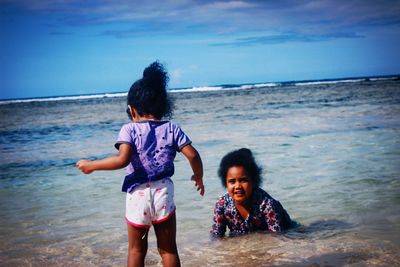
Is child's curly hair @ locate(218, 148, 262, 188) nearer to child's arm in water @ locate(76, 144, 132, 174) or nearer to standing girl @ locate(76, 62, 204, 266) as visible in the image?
standing girl @ locate(76, 62, 204, 266)

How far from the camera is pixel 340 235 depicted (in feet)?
12.5

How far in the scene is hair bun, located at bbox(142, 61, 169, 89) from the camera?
2.83m

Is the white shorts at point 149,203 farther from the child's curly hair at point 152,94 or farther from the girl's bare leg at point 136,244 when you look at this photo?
the child's curly hair at point 152,94

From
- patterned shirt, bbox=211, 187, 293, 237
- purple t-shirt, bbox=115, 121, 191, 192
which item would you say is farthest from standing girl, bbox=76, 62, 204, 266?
patterned shirt, bbox=211, 187, 293, 237

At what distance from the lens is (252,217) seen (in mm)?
3979

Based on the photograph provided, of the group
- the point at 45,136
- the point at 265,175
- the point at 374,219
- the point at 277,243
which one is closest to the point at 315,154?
the point at 265,175

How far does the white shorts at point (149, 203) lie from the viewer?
2723 mm

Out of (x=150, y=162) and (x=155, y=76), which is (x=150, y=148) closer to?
(x=150, y=162)

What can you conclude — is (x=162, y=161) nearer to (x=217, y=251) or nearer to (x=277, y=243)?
(x=217, y=251)

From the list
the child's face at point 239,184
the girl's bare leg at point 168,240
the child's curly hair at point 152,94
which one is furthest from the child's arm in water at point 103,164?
the child's face at point 239,184

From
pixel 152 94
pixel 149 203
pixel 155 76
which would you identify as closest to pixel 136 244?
pixel 149 203

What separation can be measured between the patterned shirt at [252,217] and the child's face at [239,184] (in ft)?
→ 0.49

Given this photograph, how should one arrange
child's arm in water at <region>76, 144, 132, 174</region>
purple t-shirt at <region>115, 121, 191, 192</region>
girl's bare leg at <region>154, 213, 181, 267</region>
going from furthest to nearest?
1. girl's bare leg at <region>154, 213, 181, 267</region>
2. purple t-shirt at <region>115, 121, 191, 192</region>
3. child's arm in water at <region>76, 144, 132, 174</region>

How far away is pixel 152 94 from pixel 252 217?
71.8 inches
